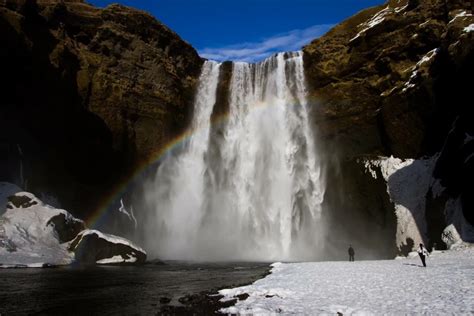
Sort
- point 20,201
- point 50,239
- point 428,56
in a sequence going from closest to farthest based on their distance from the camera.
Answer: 1. point 50,239
2. point 20,201
3. point 428,56

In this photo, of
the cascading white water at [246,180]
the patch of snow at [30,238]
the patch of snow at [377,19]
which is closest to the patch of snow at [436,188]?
the cascading white water at [246,180]

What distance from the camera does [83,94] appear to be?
43438 mm

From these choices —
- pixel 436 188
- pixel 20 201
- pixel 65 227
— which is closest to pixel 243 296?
pixel 65 227

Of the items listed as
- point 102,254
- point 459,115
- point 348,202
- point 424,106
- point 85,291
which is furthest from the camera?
point 348,202

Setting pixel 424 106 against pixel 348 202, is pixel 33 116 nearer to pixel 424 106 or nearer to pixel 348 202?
pixel 348 202

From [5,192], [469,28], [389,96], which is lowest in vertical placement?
[5,192]

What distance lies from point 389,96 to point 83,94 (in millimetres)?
33524

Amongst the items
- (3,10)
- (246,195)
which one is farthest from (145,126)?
(3,10)

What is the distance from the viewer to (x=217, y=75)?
53.7 metres

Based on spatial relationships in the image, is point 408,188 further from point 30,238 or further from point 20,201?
point 20,201

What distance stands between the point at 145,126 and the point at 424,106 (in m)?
31.2

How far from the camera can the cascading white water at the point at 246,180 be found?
43.8 metres

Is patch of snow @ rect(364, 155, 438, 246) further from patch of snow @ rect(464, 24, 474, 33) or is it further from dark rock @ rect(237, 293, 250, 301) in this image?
dark rock @ rect(237, 293, 250, 301)

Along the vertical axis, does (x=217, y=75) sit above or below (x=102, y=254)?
above
